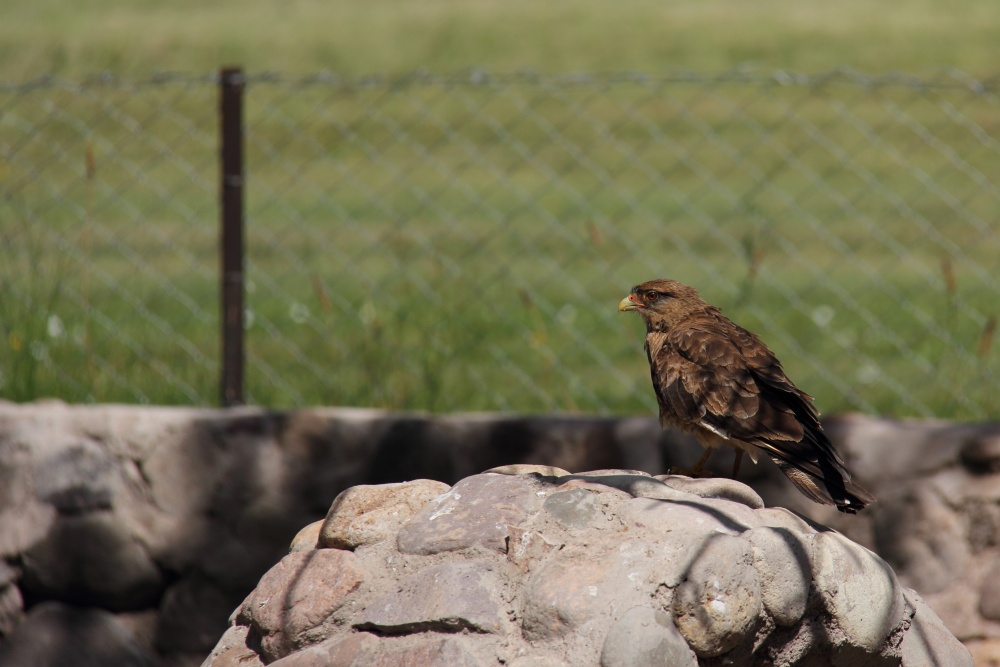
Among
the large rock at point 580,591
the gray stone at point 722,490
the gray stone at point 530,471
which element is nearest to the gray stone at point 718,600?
the large rock at point 580,591

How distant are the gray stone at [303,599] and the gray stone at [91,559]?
1463 millimetres

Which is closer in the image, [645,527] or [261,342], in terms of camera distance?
[645,527]

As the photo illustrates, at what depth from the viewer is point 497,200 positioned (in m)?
11.3

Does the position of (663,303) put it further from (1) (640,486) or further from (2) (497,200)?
(2) (497,200)

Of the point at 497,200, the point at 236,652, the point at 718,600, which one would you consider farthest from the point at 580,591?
the point at 497,200

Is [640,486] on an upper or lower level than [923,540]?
upper

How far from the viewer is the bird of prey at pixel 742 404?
3.41m

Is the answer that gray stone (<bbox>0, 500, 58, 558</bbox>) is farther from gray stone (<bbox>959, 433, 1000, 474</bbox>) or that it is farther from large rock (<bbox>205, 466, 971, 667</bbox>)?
gray stone (<bbox>959, 433, 1000, 474</bbox>)

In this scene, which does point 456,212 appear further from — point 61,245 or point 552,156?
point 61,245

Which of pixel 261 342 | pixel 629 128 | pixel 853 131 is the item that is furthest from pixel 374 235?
pixel 853 131

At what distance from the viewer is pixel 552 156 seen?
1316 cm

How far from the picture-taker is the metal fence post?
487 centimetres

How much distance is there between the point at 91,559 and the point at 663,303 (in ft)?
6.94

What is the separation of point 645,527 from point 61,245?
3.45 meters
